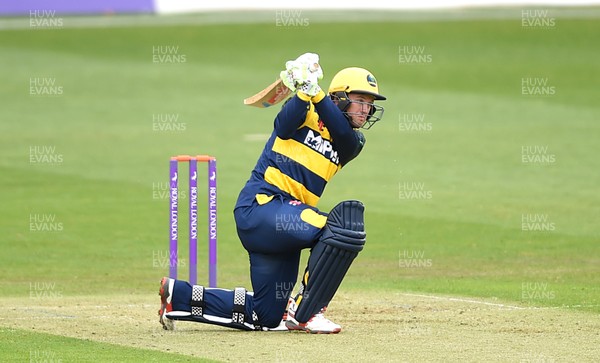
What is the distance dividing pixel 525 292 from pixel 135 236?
234 inches

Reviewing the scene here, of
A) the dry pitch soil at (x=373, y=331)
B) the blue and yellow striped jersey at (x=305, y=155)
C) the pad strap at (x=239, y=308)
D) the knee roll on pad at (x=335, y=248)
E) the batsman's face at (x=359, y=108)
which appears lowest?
the dry pitch soil at (x=373, y=331)

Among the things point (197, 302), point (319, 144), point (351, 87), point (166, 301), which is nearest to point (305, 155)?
point (319, 144)

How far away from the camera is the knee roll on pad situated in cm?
899

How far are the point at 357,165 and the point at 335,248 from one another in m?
12.2

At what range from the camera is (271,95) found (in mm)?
9594

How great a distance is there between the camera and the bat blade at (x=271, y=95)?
953 centimetres

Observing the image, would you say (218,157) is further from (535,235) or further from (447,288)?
(447,288)

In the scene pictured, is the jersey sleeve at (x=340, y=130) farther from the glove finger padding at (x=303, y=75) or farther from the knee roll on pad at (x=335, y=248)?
the knee roll on pad at (x=335, y=248)

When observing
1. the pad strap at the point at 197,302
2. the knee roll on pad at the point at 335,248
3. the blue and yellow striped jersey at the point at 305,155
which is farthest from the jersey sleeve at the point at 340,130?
the pad strap at the point at 197,302

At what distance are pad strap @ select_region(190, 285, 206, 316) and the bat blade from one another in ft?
4.88

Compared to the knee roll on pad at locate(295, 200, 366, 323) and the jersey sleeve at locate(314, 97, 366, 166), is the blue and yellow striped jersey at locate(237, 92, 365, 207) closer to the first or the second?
the jersey sleeve at locate(314, 97, 366, 166)

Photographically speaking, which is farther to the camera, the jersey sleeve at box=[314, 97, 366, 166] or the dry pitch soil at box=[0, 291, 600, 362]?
the jersey sleeve at box=[314, 97, 366, 166]

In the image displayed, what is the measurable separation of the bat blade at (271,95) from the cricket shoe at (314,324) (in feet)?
5.13

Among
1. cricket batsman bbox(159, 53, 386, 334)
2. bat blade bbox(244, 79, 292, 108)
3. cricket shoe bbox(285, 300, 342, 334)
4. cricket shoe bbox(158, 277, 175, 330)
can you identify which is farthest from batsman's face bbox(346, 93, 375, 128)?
cricket shoe bbox(158, 277, 175, 330)
